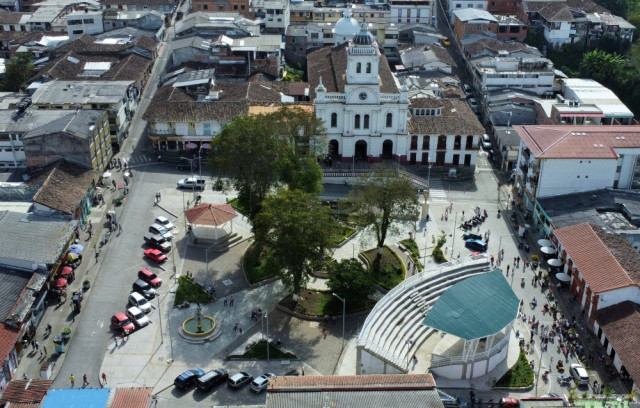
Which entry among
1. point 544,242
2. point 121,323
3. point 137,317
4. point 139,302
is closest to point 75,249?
point 139,302

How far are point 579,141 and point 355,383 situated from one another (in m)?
47.8

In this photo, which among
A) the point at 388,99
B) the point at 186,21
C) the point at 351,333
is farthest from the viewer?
the point at 186,21

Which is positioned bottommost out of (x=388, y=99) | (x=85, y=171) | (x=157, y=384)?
(x=157, y=384)

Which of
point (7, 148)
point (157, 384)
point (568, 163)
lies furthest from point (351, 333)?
point (7, 148)

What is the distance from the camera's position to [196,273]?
3039 inches

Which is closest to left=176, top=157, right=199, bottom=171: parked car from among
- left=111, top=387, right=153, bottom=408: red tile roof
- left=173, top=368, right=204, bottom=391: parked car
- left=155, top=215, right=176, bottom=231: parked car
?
left=155, top=215, right=176, bottom=231: parked car

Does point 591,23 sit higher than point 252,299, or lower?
higher

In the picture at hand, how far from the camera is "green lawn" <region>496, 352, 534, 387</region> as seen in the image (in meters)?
62.1

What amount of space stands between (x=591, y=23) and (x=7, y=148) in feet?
Result: 373

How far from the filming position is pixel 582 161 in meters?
84.6

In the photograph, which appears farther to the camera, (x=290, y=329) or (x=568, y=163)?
(x=568, y=163)

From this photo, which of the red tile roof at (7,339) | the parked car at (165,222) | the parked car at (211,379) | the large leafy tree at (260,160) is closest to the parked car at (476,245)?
the large leafy tree at (260,160)

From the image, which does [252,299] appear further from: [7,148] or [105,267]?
[7,148]

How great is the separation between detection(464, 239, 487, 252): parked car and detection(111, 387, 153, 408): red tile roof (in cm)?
4251
